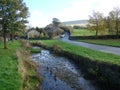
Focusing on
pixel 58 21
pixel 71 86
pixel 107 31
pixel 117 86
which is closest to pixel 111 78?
pixel 117 86

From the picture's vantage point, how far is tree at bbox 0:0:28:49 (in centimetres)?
4494

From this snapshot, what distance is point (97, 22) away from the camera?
86.1 m

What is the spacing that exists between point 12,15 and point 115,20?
43.8 metres

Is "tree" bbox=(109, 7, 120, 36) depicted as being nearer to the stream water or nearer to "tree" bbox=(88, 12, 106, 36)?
"tree" bbox=(88, 12, 106, 36)

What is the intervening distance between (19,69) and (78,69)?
1204cm

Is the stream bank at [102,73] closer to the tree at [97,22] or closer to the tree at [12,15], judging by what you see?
the tree at [12,15]

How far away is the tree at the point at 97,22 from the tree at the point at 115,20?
4681mm

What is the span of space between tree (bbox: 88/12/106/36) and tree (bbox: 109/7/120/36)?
4.68 m

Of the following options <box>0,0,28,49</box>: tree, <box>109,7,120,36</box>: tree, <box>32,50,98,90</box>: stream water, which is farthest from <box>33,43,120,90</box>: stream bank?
<box>109,7,120,36</box>: tree

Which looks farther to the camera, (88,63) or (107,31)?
(107,31)

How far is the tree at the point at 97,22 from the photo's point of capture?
279 ft

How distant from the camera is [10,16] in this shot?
45.2 metres

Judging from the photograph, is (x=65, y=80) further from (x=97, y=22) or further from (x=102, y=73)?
(x=97, y=22)

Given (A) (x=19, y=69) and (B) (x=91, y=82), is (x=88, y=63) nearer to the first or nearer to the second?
(B) (x=91, y=82)
